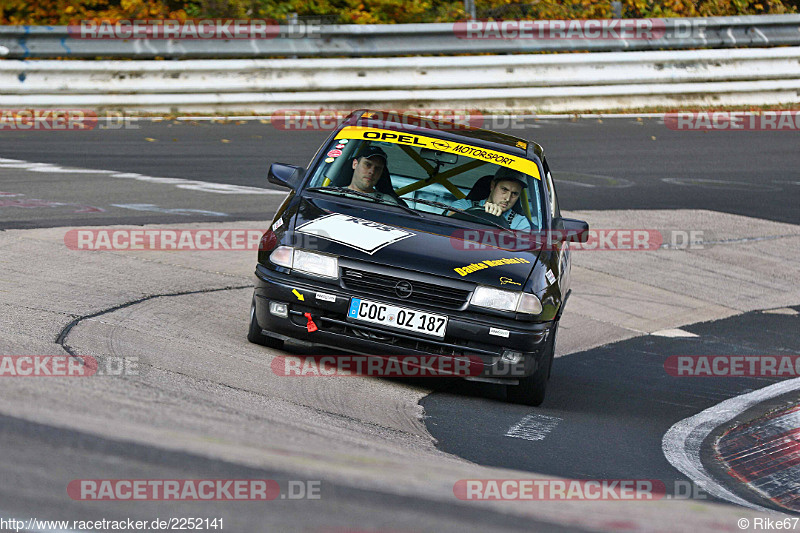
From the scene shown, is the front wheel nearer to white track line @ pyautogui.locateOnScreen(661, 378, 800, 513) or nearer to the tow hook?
the tow hook

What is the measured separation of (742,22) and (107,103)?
37.8ft

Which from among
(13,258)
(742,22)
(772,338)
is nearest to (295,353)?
(13,258)

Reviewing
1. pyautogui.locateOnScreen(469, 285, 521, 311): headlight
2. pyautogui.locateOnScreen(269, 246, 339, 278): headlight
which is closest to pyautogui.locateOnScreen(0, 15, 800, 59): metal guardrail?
pyautogui.locateOnScreen(269, 246, 339, 278): headlight

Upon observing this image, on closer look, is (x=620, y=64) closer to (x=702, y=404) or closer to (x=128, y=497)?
(x=702, y=404)

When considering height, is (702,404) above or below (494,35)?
below

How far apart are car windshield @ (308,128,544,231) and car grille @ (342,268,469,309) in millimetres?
Result: 943

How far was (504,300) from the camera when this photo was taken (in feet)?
22.2

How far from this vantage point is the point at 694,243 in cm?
1294

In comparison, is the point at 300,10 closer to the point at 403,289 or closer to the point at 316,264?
the point at 316,264

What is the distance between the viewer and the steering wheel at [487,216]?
7.56 meters

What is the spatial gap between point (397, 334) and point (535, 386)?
1.03m

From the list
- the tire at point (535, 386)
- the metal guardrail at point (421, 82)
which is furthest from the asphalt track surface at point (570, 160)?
the tire at point (535, 386)

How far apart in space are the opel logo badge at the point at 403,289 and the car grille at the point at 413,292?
0.01m

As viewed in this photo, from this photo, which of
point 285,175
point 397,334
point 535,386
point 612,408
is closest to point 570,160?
point 285,175
